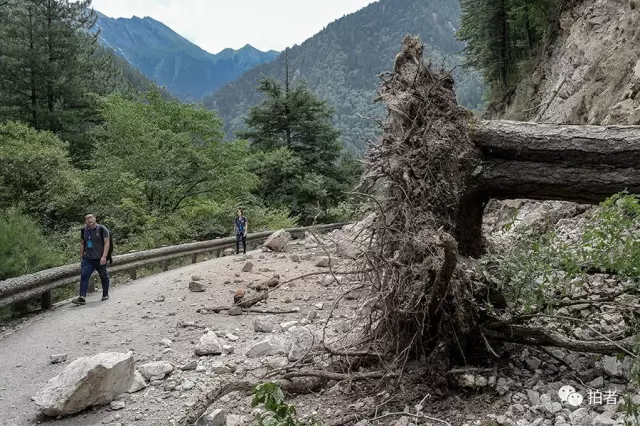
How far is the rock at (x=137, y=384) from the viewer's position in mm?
4270

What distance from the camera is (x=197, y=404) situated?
3.48 m

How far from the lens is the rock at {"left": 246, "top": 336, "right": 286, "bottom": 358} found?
5060 mm

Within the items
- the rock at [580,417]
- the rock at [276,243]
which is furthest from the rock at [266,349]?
the rock at [276,243]

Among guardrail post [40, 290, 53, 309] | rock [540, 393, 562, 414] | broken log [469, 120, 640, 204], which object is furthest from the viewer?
guardrail post [40, 290, 53, 309]

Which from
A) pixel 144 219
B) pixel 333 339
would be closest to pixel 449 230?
pixel 333 339

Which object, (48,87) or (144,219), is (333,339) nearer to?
(144,219)

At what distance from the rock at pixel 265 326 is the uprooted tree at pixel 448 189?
2172 millimetres

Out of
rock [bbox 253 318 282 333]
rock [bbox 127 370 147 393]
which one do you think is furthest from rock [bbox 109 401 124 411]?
rock [bbox 253 318 282 333]

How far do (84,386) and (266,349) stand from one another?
1889mm

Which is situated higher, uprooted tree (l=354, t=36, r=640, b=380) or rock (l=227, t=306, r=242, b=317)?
uprooted tree (l=354, t=36, r=640, b=380)

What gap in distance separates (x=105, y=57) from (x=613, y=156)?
34532 mm

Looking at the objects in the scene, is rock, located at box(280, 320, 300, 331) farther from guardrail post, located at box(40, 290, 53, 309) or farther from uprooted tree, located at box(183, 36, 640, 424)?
guardrail post, located at box(40, 290, 53, 309)

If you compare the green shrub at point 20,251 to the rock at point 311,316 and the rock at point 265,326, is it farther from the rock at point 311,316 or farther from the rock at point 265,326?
the rock at point 311,316

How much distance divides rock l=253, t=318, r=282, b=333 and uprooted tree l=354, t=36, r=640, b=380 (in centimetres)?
217
